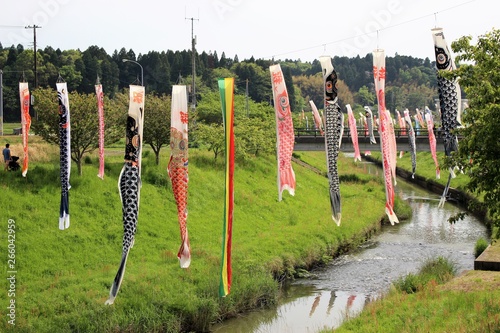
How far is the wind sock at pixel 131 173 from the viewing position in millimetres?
19297

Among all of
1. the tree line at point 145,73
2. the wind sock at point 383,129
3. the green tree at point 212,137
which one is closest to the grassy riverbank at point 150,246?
the green tree at point 212,137

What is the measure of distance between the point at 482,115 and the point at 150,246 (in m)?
16.3

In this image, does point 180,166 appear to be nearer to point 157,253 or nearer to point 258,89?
point 157,253

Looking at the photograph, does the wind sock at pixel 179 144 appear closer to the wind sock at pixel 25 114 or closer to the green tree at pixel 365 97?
the wind sock at pixel 25 114

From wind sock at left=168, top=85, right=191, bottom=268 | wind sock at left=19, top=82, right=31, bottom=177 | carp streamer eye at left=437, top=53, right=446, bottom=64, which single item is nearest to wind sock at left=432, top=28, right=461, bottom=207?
carp streamer eye at left=437, top=53, right=446, bottom=64

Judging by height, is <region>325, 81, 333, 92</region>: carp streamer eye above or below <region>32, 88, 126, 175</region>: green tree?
above

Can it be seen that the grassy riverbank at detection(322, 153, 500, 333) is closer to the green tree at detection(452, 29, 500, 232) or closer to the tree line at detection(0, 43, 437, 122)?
the green tree at detection(452, 29, 500, 232)

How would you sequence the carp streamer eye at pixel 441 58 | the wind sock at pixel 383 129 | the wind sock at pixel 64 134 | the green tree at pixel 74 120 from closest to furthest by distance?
the carp streamer eye at pixel 441 58, the wind sock at pixel 383 129, the wind sock at pixel 64 134, the green tree at pixel 74 120

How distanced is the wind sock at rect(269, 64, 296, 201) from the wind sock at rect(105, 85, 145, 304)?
15.4ft

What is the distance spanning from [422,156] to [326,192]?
31314 mm

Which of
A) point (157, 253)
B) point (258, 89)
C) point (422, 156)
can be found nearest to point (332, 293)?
point (157, 253)

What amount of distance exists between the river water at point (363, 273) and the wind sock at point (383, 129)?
368 cm

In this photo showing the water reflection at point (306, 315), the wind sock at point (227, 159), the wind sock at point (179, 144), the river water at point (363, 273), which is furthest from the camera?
the river water at point (363, 273)

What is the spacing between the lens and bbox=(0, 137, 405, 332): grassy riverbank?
2094 cm
